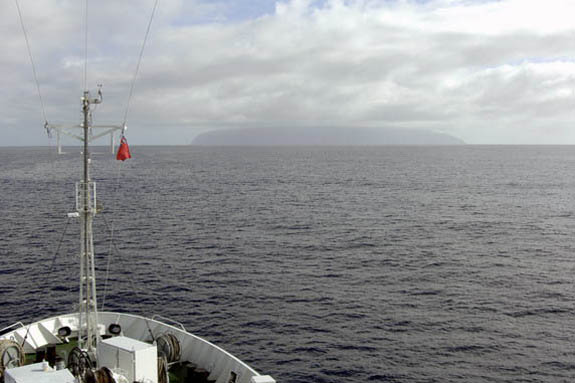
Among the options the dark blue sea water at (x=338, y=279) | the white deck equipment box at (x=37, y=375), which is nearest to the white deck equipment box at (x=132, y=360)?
the white deck equipment box at (x=37, y=375)

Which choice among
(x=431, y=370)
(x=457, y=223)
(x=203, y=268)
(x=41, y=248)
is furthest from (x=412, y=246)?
(x=41, y=248)

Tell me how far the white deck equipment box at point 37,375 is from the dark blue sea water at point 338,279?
63.7 ft

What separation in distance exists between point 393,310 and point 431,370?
1150 cm

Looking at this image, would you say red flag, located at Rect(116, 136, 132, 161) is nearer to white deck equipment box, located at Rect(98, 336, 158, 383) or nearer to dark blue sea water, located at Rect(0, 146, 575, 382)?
white deck equipment box, located at Rect(98, 336, 158, 383)

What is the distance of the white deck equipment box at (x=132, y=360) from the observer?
2423cm

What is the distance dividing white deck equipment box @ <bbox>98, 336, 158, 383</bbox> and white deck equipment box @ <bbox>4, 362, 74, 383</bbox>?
8.53 ft

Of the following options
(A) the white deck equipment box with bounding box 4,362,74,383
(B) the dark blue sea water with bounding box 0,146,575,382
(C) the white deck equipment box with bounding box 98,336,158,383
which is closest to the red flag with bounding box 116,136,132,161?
(C) the white deck equipment box with bounding box 98,336,158,383

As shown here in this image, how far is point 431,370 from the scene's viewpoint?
38688mm

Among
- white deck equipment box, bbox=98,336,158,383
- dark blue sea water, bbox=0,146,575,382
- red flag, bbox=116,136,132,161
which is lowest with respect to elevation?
dark blue sea water, bbox=0,146,575,382

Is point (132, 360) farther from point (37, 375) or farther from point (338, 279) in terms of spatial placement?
point (338, 279)

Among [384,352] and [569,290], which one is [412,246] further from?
[384,352]

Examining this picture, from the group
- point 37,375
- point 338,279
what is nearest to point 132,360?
point 37,375

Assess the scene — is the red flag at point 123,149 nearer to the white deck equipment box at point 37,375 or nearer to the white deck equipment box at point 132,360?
the white deck equipment box at point 132,360

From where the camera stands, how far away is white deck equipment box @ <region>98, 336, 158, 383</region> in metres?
24.2
